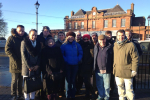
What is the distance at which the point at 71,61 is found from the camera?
3707mm

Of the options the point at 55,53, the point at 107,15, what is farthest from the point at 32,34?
the point at 107,15

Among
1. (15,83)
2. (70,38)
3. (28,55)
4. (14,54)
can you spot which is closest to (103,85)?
(70,38)

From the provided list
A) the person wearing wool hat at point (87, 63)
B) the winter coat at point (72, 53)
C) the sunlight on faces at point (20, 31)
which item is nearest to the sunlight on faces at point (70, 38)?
the winter coat at point (72, 53)

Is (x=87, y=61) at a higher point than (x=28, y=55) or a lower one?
lower

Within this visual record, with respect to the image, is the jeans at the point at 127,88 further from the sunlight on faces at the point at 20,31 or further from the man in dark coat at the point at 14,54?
the sunlight on faces at the point at 20,31

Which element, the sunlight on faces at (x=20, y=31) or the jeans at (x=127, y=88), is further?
the sunlight on faces at (x=20, y=31)

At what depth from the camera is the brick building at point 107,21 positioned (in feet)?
95.1

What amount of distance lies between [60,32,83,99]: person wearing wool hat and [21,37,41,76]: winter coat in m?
0.82

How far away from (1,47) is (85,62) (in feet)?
95.3

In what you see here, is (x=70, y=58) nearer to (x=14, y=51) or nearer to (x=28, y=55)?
(x=28, y=55)

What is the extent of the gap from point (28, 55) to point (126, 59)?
264 cm

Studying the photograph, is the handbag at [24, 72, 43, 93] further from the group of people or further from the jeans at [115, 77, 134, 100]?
the jeans at [115, 77, 134, 100]

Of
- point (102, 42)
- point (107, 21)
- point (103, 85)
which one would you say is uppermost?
point (107, 21)

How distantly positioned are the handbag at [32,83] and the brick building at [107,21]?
25.8 m
